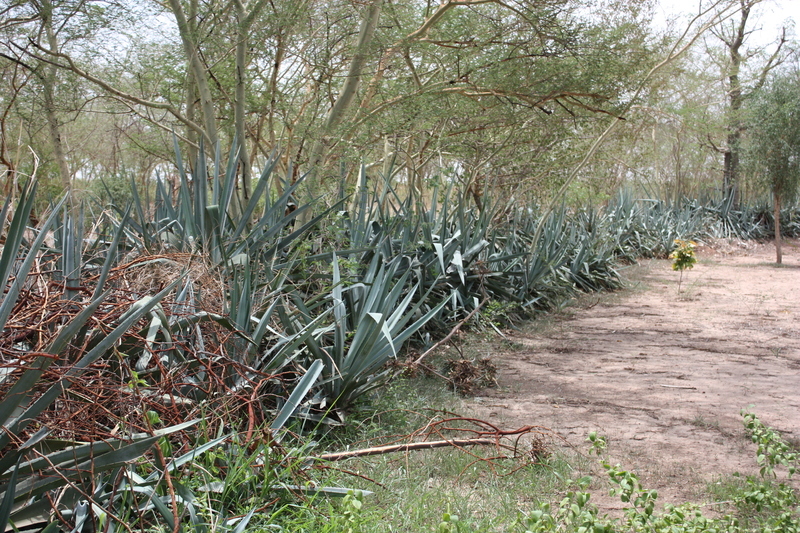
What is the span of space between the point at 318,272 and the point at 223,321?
165 centimetres

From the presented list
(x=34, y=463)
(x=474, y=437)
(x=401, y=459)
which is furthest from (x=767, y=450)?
(x=34, y=463)

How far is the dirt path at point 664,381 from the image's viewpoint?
121 inches

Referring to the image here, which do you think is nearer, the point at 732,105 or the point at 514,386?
the point at 514,386

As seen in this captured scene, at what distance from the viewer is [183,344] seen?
91.7 inches

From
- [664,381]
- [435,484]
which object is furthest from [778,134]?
[435,484]

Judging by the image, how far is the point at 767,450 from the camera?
8.12 feet

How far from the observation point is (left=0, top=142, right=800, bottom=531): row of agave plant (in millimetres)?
1713

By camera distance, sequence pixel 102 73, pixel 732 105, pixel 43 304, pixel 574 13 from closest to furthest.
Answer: pixel 43 304, pixel 574 13, pixel 102 73, pixel 732 105

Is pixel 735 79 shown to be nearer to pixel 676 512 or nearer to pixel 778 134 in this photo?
pixel 778 134

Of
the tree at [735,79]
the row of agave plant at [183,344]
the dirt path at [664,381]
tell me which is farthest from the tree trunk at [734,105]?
the row of agave plant at [183,344]

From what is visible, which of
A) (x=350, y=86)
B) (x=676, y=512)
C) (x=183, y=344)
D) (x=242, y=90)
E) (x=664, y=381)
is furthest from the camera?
(x=350, y=86)

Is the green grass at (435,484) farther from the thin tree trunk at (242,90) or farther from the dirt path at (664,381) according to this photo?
the thin tree trunk at (242,90)

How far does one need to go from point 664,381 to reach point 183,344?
10.8 feet

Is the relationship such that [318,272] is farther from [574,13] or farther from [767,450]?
[574,13]
